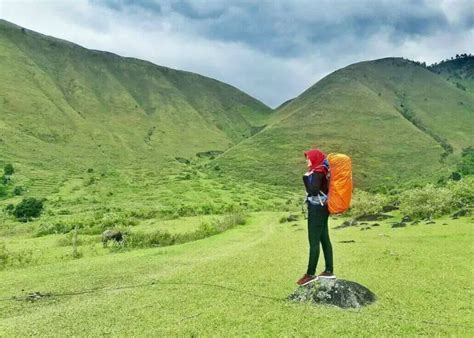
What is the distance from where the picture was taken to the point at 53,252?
86.5 ft

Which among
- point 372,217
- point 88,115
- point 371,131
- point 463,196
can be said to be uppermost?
point 88,115

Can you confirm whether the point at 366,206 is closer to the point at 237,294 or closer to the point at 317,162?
the point at 237,294

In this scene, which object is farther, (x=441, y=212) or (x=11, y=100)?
(x=11, y=100)

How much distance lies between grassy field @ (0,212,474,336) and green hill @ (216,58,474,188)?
79.7m

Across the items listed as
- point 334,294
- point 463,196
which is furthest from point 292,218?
point 334,294

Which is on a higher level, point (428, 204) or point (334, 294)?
point (334, 294)

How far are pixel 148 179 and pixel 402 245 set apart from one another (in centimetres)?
7123

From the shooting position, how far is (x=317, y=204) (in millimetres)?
11938

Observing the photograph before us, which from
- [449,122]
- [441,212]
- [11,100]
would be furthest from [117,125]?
[441,212]

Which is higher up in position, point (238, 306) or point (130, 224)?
point (238, 306)

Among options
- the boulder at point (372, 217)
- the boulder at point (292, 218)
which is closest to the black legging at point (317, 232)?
the boulder at point (372, 217)

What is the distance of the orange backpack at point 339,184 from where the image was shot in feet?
38.1

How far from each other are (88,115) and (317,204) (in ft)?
472

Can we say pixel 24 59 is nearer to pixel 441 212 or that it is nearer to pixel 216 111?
pixel 216 111
